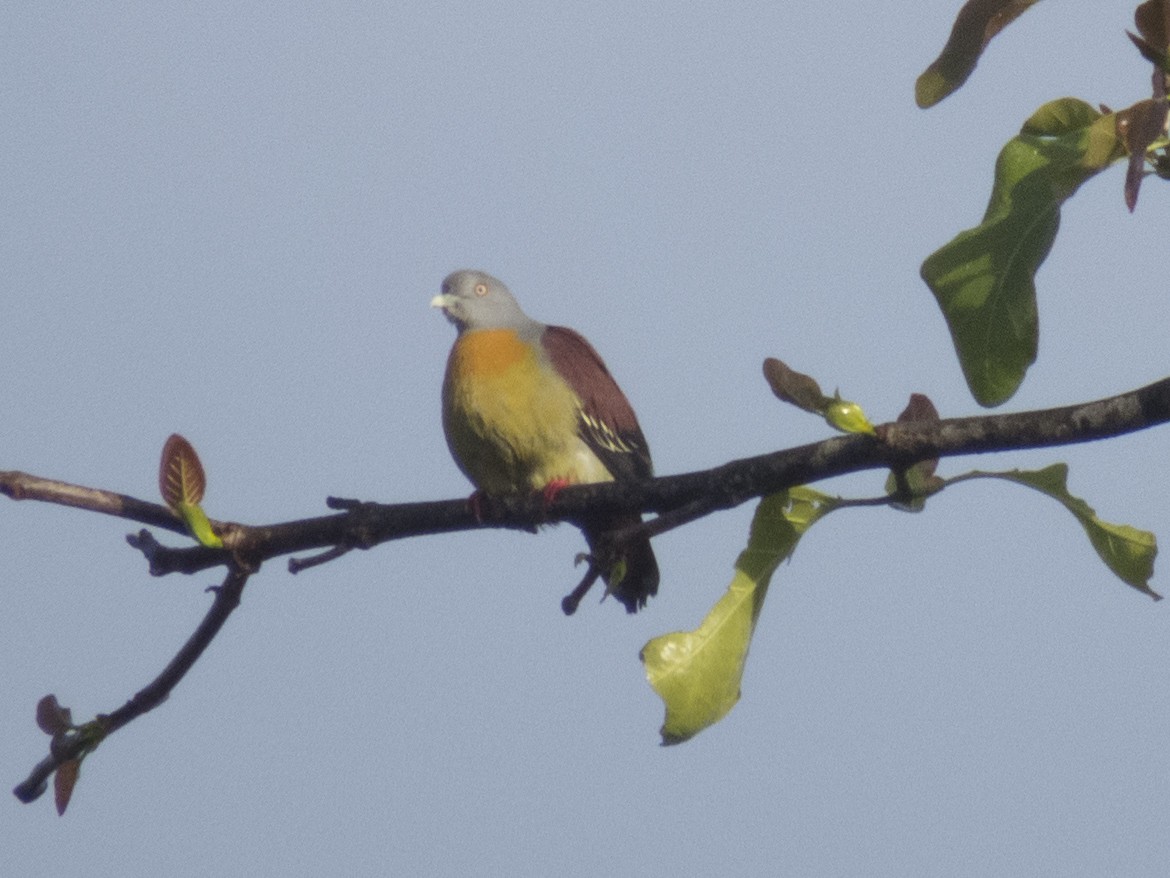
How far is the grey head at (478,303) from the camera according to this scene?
22.4 feet

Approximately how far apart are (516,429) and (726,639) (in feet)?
10.1

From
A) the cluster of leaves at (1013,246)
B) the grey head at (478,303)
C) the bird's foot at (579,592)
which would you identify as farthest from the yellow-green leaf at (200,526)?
the grey head at (478,303)

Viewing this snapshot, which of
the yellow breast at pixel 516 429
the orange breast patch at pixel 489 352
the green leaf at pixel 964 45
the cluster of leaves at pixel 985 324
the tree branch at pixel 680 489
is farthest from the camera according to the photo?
the orange breast patch at pixel 489 352

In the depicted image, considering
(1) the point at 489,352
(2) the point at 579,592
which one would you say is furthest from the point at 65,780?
(1) the point at 489,352

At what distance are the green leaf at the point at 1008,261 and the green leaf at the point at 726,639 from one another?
42 cm

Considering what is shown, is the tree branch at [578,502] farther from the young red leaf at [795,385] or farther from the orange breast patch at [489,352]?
the orange breast patch at [489,352]

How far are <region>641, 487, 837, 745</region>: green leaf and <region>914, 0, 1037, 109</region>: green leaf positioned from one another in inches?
31.6

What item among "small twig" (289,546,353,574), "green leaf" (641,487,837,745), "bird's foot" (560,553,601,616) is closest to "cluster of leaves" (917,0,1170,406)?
"green leaf" (641,487,837,745)

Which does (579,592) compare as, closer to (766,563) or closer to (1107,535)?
(766,563)

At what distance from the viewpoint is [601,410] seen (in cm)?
609

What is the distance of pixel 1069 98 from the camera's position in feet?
8.71

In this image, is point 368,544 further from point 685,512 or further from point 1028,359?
point 1028,359

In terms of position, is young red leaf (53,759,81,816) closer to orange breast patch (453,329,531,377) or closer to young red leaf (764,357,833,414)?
young red leaf (764,357,833,414)

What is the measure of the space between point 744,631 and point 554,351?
3.48 metres
